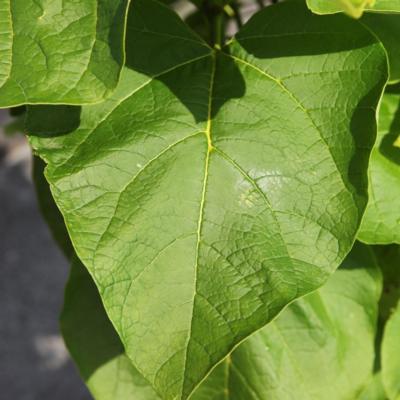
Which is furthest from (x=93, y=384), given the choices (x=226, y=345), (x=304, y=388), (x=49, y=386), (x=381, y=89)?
(x=49, y=386)

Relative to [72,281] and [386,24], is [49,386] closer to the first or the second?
[72,281]

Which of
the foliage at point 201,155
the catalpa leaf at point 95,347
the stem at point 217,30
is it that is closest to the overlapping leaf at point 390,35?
the foliage at point 201,155

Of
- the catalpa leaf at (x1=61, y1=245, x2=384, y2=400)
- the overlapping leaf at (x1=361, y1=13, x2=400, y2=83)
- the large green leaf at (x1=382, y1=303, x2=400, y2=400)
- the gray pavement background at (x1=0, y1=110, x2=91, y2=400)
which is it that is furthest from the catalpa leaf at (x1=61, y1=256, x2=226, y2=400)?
the gray pavement background at (x1=0, y1=110, x2=91, y2=400)

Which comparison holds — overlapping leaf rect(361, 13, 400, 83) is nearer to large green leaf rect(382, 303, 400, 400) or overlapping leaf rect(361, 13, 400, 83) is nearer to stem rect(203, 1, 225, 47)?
stem rect(203, 1, 225, 47)

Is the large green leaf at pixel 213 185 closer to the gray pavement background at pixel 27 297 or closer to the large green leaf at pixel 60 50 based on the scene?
the large green leaf at pixel 60 50

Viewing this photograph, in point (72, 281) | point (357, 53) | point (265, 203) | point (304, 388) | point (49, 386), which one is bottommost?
point (49, 386)

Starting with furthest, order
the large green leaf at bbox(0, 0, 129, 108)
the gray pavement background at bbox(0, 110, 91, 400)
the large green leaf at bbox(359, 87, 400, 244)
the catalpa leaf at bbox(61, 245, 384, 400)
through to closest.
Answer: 1. the gray pavement background at bbox(0, 110, 91, 400)
2. the catalpa leaf at bbox(61, 245, 384, 400)
3. the large green leaf at bbox(359, 87, 400, 244)
4. the large green leaf at bbox(0, 0, 129, 108)
